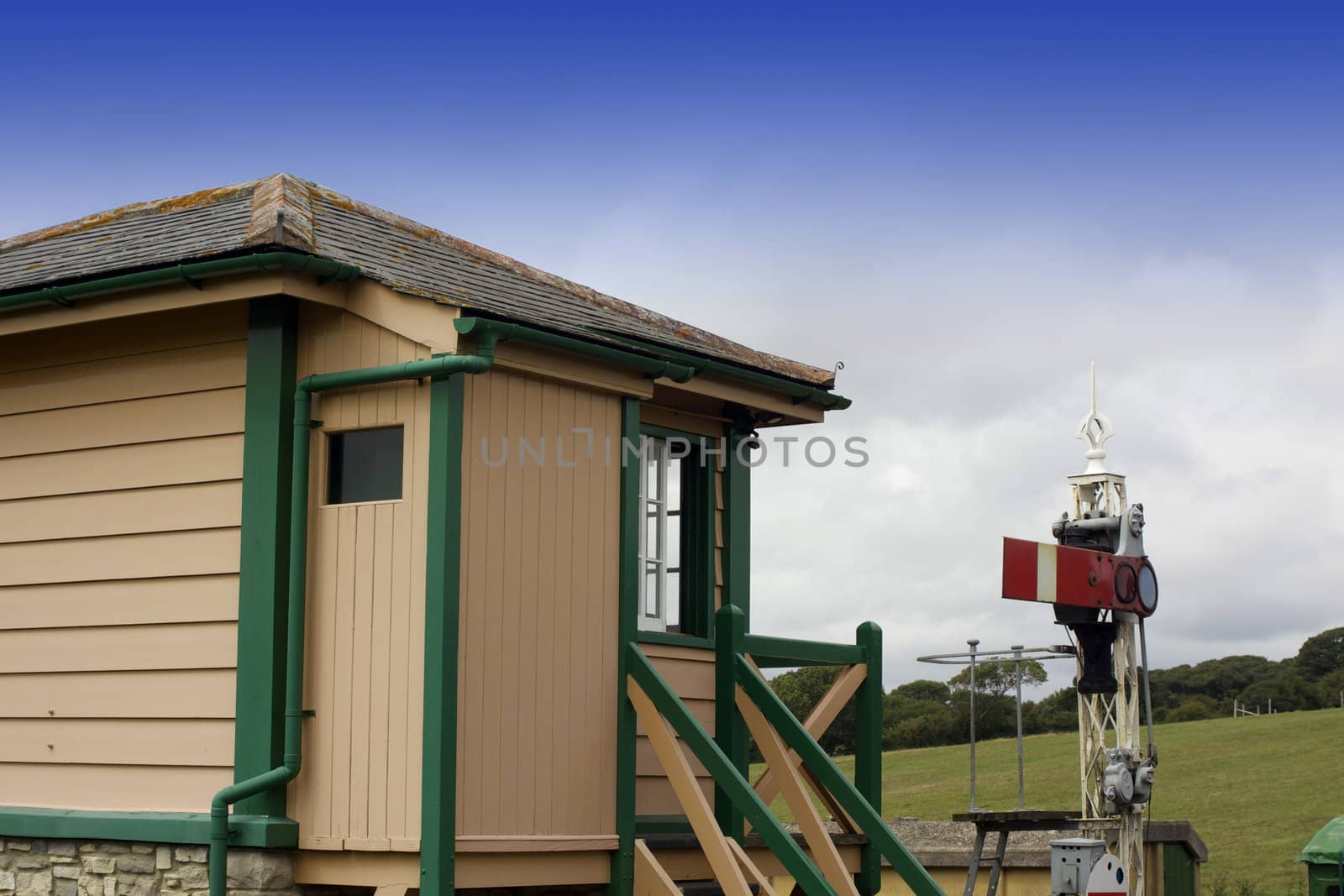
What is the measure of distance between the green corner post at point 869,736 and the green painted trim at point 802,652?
0.11 meters

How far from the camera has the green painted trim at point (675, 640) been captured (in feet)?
33.7

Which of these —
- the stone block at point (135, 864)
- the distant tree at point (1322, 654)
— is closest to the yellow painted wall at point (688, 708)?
the stone block at point (135, 864)

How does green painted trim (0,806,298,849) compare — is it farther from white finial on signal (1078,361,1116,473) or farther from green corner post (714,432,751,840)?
white finial on signal (1078,361,1116,473)

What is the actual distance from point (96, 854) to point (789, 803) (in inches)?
164

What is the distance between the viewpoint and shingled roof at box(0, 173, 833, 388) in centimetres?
880

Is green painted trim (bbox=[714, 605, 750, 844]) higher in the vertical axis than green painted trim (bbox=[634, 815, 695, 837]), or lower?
higher

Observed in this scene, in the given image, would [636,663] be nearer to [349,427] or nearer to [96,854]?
[349,427]

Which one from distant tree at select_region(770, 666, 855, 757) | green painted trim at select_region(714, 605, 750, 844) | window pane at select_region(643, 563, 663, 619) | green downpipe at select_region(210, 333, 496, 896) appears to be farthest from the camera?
distant tree at select_region(770, 666, 855, 757)

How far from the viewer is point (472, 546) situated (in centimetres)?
856

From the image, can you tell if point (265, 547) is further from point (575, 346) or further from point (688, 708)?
point (688, 708)

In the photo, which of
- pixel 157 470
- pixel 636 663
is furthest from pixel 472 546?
pixel 157 470

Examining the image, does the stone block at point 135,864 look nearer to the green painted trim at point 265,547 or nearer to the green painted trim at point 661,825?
the green painted trim at point 265,547

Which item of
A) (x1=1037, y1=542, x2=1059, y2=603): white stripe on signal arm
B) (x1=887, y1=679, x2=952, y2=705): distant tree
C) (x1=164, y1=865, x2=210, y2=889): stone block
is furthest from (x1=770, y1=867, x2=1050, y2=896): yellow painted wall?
(x1=887, y1=679, x2=952, y2=705): distant tree

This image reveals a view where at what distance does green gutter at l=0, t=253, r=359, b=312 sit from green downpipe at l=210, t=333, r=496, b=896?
582 mm
